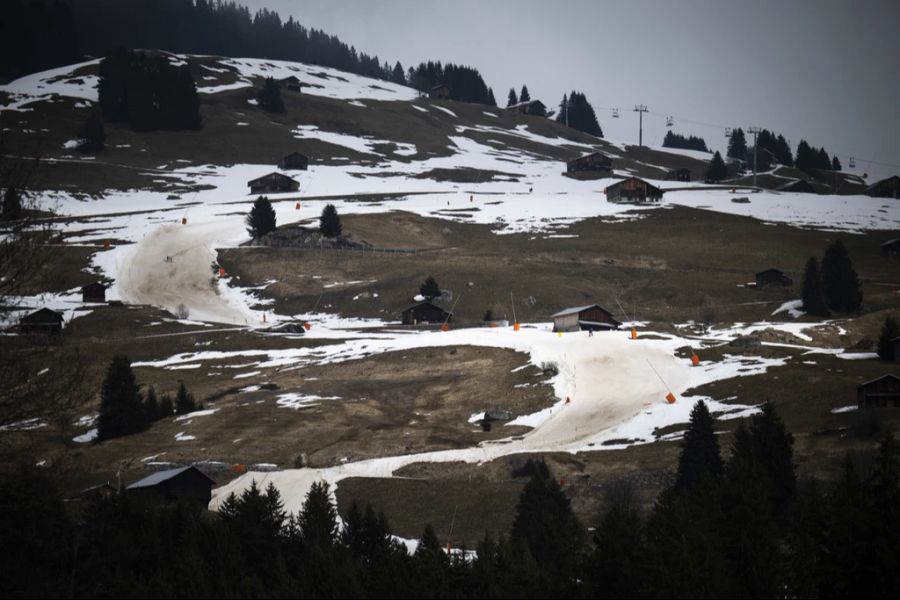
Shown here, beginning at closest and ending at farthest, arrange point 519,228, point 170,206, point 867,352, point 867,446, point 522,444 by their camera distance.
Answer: point 867,446, point 522,444, point 867,352, point 519,228, point 170,206

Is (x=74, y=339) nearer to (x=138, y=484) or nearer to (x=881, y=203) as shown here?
(x=138, y=484)

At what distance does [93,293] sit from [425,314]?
4013 cm

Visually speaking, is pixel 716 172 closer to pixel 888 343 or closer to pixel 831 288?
pixel 831 288

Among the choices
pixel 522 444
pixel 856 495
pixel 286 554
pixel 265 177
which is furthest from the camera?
pixel 265 177

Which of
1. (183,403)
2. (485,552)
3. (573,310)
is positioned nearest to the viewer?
(485,552)

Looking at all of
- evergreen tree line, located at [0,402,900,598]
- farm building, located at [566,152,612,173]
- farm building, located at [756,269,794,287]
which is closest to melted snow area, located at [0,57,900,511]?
farm building, located at [566,152,612,173]

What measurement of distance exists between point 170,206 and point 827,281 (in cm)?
10422

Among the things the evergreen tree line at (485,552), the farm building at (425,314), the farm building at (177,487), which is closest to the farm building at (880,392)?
the evergreen tree line at (485,552)

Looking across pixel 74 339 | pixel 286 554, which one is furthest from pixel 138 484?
pixel 74 339

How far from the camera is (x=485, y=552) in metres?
30.1

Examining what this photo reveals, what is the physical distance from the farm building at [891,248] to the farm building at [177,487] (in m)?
99.6

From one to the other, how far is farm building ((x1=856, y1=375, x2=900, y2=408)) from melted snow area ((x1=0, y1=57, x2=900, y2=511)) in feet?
4.53

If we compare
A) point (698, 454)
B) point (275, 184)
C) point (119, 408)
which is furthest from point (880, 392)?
point (275, 184)

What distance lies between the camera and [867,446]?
4691 centimetres
